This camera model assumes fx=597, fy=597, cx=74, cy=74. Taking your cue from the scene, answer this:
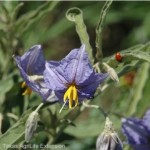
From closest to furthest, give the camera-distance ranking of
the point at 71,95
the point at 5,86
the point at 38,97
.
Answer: the point at 71,95
the point at 5,86
the point at 38,97

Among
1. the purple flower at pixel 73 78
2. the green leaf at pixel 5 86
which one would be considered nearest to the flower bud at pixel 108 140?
the purple flower at pixel 73 78

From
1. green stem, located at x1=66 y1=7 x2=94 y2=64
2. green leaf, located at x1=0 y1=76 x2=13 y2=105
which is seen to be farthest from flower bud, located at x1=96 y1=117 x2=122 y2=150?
green leaf, located at x1=0 y1=76 x2=13 y2=105

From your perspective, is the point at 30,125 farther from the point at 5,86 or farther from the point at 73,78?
the point at 5,86

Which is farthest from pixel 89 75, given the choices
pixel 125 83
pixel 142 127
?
pixel 125 83

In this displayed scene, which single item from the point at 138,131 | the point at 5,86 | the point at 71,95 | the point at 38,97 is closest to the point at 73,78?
the point at 71,95

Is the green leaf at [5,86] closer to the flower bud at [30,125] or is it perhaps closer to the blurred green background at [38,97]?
the blurred green background at [38,97]
